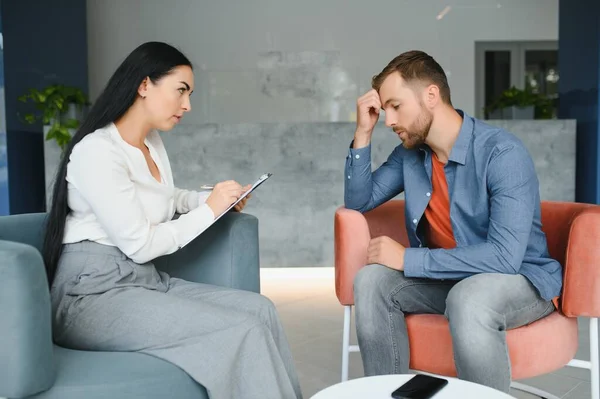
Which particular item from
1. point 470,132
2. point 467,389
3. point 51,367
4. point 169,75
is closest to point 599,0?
point 470,132

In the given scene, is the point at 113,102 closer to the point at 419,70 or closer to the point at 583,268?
the point at 419,70

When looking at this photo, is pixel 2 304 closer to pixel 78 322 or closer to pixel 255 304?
pixel 78 322

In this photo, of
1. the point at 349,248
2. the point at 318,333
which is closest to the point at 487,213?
the point at 349,248

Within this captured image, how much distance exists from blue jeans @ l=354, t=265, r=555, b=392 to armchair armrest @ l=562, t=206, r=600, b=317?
0.24 ft

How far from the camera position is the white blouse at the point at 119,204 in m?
1.58

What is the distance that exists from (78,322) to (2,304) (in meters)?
0.33

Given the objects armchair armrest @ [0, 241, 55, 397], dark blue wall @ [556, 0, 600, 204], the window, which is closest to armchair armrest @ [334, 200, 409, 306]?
armchair armrest @ [0, 241, 55, 397]

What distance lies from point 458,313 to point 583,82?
139 inches

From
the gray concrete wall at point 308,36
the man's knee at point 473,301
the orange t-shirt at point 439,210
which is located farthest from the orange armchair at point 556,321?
the gray concrete wall at point 308,36

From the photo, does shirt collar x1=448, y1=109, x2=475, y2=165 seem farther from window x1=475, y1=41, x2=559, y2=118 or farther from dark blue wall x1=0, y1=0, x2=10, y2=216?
window x1=475, y1=41, x2=559, y2=118

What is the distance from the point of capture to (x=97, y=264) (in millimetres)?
1622

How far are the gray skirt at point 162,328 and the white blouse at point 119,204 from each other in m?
0.07

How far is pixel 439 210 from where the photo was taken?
2.03 metres

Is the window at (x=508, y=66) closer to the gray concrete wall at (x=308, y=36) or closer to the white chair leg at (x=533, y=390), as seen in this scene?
the gray concrete wall at (x=308, y=36)
